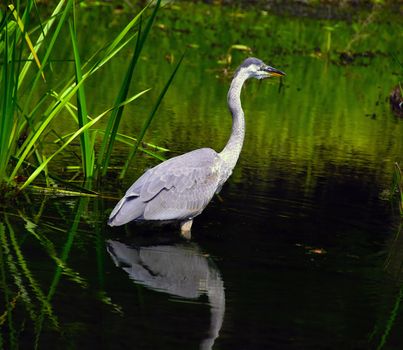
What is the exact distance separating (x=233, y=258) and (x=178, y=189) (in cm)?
103

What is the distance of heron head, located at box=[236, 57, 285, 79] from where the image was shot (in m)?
8.59

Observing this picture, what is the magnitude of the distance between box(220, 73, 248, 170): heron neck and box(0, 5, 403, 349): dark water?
42cm

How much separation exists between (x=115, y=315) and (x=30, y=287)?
618 millimetres

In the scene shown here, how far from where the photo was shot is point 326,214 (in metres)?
8.54

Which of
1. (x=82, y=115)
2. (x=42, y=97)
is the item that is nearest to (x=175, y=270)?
(x=42, y=97)

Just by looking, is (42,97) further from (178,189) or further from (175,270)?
(175,270)

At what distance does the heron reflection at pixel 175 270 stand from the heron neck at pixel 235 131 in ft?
3.70

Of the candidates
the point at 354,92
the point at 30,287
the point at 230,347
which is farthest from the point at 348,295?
the point at 354,92

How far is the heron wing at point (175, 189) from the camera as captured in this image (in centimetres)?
746

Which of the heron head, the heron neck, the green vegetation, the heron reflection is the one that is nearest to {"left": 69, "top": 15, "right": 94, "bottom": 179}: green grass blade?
the green vegetation

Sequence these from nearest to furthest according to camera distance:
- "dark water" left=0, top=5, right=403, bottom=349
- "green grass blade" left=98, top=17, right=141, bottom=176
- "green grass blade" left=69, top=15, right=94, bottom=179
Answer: "dark water" left=0, top=5, right=403, bottom=349, "green grass blade" left=98, top=17, right=141, bottom=176, "green grass blade" left=69, top=15, right=94, bottom=179

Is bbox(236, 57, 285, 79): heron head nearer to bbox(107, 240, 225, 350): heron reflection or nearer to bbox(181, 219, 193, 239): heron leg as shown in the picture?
bbox(181, 219, 193, 239): heron leg

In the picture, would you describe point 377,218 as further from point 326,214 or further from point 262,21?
point 262,21

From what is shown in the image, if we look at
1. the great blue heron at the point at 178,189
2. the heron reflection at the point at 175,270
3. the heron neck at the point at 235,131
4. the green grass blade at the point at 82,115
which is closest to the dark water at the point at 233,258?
the heron reflection at the point at 175,270
